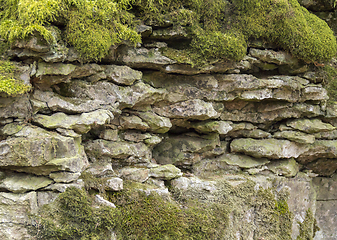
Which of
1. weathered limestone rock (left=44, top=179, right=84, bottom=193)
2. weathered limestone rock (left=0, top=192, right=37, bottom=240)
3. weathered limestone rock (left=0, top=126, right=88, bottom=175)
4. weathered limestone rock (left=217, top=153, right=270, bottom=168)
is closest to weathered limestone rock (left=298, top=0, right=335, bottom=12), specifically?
weathered limestone rock (left=217, top=153, right=270, bottom=168)

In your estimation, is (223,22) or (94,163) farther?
(223,22)

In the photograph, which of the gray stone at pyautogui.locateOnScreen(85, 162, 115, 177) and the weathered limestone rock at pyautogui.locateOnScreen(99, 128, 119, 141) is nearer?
the gray stone at pyautogui.locateOnScreen(85, 162, 115, 177)

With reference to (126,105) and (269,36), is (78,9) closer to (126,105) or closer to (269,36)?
(126,105)

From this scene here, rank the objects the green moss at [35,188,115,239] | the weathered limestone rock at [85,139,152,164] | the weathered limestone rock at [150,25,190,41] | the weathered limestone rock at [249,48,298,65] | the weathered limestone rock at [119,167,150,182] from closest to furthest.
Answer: the green moss at [35,188,115,239], the weathered limestone rock at [85,139,152,164], the weathered limestone rock at [119,167,150,182], the weathered limestone rock at [150,25,190,41], the weathered limestone rock at [249,48,298,65]

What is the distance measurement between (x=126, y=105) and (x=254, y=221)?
14.1 feet

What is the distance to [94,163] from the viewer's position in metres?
5.53

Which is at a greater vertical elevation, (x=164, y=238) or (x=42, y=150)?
(x=42, y=150)

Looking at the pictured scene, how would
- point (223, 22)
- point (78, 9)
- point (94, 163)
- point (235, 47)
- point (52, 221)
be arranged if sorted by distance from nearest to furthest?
point (52, 221) → point (78, 9) → point (94, 163) → point (235, 47) → point (223, 22)

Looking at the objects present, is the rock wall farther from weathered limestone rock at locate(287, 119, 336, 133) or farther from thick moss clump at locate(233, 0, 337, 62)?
thick moss clump at locate(233, 0, 337, 62)

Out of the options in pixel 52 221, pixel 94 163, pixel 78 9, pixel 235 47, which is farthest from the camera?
pixel 235 47

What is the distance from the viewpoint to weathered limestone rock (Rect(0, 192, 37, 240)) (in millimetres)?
4402

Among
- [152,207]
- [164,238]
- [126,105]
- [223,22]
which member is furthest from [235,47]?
[164,238]

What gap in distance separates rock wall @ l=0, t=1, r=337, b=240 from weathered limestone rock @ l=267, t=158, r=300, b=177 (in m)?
0.03

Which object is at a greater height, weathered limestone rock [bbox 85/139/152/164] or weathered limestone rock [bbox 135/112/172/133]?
weathered limestone rock [bbox 135/112/172/133]
